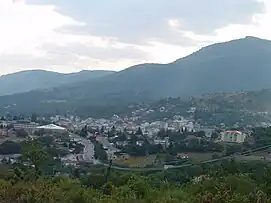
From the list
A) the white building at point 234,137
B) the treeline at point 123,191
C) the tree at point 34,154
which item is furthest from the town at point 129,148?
the treeline at point 123,191

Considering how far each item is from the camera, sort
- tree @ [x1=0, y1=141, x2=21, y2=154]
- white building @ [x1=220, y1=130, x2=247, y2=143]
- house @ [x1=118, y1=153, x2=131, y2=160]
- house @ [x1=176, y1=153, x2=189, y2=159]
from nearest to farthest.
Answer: house @ [x1=176, y1=153, x2=189, y2=159], tree @ [x1=0, y1=141, x2=21, y2=154], house @ [x1=118, y1=153, x2=131, y2=160], white building @ [x1=220, y1=130, x2=247, y2=143]

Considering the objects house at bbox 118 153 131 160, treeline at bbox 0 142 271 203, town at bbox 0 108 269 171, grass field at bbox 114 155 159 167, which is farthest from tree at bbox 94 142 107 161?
treeline at bbox 0 142 271 203

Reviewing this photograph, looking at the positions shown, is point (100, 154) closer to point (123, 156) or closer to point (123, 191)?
point (123, 156)

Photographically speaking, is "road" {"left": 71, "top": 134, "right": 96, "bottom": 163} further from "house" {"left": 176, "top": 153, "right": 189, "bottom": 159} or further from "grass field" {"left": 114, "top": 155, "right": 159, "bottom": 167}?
"house" {"left": 176, "top": 153, "right": 189, "bottom": 159}

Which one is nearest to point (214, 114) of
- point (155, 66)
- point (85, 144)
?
point (85, 144)

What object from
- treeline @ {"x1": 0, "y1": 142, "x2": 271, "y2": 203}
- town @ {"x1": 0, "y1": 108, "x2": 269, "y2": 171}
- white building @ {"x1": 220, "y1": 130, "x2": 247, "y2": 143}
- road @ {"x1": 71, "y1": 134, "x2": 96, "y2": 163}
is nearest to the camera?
treeline @ {"x1": 0, "y1": 142, "x2": 271, "y2": 203}

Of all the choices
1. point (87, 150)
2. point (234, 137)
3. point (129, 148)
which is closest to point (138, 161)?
point (129, 148)

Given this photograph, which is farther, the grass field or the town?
the town

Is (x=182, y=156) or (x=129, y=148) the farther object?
(x=129, y=148)

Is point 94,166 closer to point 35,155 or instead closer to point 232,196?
point 35,155
